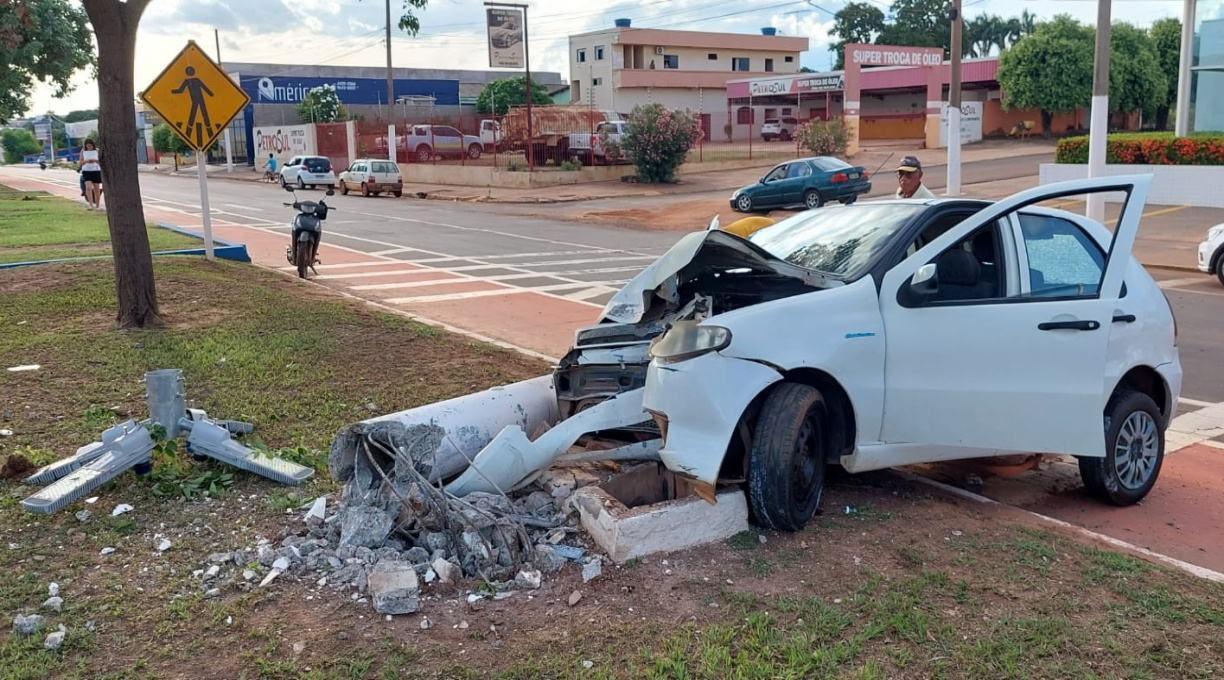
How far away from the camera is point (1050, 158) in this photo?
39344 mm

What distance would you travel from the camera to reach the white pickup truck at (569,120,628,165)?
40.0 meters

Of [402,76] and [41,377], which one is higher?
[402,76]

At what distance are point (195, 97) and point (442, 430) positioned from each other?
8578 mm

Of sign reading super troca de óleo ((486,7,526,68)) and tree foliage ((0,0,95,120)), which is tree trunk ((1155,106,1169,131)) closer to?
sign reading super troca de óleo ((486,7,526,68))

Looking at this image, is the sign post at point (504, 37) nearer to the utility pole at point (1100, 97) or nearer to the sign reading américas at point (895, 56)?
the sign reading américas at point (895, 56)

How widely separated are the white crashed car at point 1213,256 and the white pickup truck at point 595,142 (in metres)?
27.1

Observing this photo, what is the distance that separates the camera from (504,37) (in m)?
58.4

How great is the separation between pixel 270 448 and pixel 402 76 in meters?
80.3

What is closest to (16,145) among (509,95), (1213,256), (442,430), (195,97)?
(509,95)

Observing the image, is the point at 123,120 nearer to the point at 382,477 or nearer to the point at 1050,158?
the point at 382,477

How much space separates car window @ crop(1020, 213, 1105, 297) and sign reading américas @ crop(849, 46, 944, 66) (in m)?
41.2

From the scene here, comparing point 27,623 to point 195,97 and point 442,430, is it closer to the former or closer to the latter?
point 442,430

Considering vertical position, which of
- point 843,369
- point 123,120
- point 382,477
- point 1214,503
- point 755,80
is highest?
point 755,80

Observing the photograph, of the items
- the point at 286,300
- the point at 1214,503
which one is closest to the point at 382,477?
the point at 1214,503
